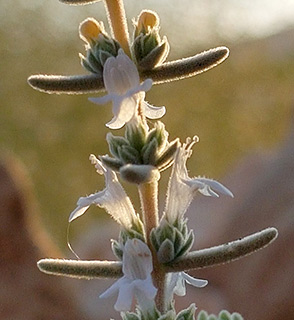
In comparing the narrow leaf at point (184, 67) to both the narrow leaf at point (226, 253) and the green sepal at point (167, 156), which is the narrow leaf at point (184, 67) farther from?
the narrow leaf at point (226, 253)

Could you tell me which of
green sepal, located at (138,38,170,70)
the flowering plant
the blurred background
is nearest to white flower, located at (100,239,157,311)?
the flowering plant

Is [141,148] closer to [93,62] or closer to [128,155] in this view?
[128,155]

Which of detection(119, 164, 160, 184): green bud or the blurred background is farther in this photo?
the blurred background

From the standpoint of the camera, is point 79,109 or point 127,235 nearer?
point 127,235

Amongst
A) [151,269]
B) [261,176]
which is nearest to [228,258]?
[151,269]

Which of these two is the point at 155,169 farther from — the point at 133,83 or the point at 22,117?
the point at 22,117

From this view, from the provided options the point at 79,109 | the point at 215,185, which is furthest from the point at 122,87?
the point at 79,109

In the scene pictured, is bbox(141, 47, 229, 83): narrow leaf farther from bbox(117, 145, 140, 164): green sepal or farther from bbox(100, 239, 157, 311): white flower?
bbox(100, 239, 157, 311): white flower
